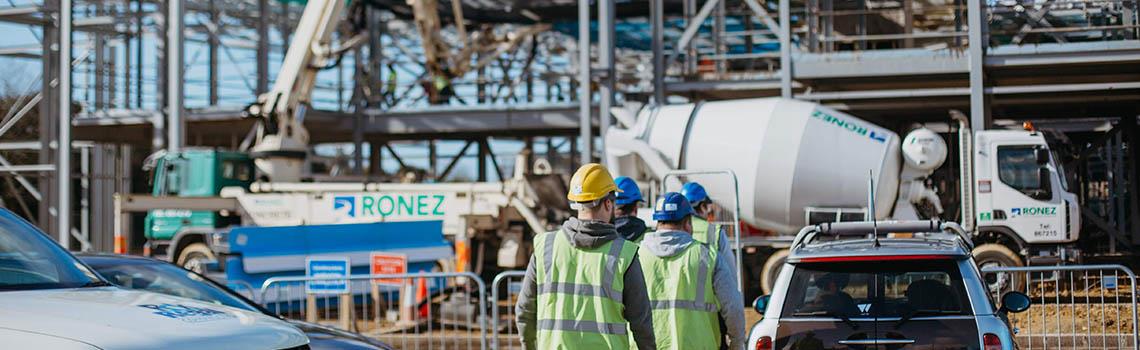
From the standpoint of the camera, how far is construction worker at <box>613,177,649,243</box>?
6578mm

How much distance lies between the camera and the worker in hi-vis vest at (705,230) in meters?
6.94

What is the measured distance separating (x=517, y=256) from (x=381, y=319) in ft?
10.4

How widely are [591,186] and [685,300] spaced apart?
1346mm

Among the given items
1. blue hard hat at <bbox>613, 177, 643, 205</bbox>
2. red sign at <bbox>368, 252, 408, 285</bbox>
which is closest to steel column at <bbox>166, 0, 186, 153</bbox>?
red sign at <bbox>368, 252, 408, 285</bbox>

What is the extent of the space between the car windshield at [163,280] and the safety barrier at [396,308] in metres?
2.12

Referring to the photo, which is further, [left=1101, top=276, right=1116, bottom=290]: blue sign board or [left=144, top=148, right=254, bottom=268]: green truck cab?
[left=144, top=148, right=254, bottom=268]: green truck cab

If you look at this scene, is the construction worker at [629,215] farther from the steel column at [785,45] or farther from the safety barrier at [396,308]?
the steel column at [785,45]

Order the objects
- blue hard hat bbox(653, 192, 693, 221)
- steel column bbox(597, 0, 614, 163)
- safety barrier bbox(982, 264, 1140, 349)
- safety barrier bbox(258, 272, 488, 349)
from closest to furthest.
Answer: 1. blue hard hat bbox(653, 192, 693, 221)
2. safety barrier bbox(982, 264, 1140, 349)
3. safety barrier bbox(258, 272, 488, 349)
4. steel column bbox(597, 0, 614, 163)

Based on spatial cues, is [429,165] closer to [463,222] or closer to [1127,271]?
[463,222]

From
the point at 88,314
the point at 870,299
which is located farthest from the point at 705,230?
the point at 88,314

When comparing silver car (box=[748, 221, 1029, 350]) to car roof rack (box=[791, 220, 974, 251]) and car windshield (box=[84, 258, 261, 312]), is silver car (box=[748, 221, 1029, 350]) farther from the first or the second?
car windshield (box=[84, 258, 261, 312])

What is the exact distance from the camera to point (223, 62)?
33281mm

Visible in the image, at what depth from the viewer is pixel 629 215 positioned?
685cm

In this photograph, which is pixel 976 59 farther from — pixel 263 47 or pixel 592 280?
pixel 263 47
